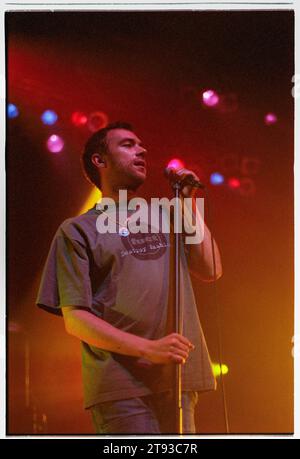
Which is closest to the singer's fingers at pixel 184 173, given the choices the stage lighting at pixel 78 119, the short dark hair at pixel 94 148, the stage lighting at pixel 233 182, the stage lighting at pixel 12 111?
the stage lighting at pixel 233 182

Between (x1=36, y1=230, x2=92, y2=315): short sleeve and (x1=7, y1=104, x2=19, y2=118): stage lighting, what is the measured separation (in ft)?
1.91

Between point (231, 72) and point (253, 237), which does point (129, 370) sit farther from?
point (231, 72)

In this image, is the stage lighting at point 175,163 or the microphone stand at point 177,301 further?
the stage lighting at point 175,163

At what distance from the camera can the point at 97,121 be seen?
3051mm

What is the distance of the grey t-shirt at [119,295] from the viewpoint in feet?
9.45

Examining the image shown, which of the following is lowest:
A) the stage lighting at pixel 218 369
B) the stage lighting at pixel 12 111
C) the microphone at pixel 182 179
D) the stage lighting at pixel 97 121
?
the stage lighting at pixel 218 369

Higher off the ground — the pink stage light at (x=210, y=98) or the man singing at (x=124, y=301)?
the pink stage light at (x=210, y=98)

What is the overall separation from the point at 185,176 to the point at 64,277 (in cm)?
70

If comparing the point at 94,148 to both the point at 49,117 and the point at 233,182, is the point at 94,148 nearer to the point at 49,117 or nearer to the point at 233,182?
the point at 49,117

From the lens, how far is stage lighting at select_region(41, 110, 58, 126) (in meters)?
3.05

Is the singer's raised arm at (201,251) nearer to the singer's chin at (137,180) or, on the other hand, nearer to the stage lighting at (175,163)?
the stage lighting at (175,163)

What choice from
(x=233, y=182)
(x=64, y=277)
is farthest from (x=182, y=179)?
(x=64, y=277)

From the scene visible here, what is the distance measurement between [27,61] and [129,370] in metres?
1.49
